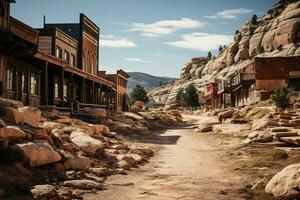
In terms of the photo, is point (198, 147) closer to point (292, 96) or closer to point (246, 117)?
point (246, 117)

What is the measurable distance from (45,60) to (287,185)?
16640 millimetres

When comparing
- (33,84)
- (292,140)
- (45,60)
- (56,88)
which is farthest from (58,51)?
(292,140)

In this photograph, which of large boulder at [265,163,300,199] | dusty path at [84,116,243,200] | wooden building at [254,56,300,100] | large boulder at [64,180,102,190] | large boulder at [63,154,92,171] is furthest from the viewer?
wooden building at [254,56,300,100]

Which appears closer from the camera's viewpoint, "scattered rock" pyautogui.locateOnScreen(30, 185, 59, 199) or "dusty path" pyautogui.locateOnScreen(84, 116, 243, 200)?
"scattered rock" pyautogui.locateOnScreen(30, 185, 59, 199)

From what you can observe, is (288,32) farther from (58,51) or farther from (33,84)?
(33,84)

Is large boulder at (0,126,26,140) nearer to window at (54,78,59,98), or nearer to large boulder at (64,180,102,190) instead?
large boulder at (64,180,102,190)

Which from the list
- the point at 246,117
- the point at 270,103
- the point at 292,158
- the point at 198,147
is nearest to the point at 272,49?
the point at 270,103

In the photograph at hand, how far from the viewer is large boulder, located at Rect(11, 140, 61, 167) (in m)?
10.4

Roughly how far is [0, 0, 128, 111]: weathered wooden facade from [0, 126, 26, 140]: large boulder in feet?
25.2

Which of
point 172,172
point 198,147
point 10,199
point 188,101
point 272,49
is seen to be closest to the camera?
point 10,199

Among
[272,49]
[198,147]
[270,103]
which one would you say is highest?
[272,49]

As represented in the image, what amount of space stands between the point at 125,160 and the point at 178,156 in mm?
3943

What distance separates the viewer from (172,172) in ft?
44.4

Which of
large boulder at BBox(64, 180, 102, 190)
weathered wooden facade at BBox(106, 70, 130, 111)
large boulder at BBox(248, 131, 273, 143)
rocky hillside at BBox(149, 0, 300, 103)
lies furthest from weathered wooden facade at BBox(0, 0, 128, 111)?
rocky hillside at BBox(149, 0, 300, 103)
